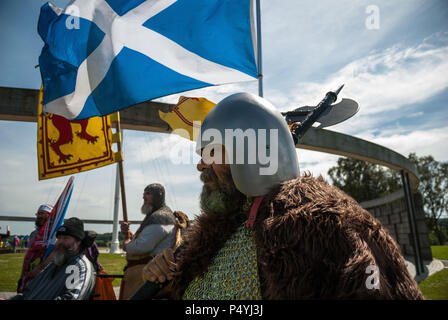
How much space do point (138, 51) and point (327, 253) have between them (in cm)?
239

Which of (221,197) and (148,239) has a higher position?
(221,197)

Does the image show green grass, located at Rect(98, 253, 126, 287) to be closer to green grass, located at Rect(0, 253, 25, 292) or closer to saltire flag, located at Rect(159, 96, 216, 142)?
green grass, located at Rect(0, 253, 25, 292)

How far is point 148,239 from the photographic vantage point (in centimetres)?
328

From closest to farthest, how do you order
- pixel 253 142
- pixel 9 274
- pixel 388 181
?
1. pixel 253 142
2. pixel 9 274
3. pixel 388 181

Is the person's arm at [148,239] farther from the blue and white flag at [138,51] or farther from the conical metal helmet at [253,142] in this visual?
the conical metal helmet at [253,142]

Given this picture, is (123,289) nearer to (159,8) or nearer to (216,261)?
(216,261)

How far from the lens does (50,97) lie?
2.94 metres

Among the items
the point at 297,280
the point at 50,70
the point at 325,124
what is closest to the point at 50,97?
the point at 50,70

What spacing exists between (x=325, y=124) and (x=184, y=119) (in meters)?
2.11

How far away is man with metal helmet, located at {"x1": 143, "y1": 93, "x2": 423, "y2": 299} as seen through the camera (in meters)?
0.95

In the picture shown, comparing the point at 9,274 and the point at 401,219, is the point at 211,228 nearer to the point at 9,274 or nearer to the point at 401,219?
the point at 9,274

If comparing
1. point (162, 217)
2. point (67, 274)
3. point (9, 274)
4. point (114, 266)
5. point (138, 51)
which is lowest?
point (114, 266)

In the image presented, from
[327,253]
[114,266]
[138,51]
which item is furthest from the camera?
[114,266]

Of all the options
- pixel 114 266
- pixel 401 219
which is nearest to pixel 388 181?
pixel 401 219
